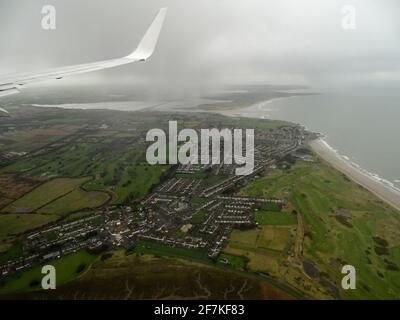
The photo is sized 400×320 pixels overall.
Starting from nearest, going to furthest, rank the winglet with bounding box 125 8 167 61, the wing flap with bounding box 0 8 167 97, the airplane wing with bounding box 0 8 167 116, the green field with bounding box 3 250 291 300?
1. the airplane wing with bounding box 0 8 167 116
2. the wing flap with bounding box 0 8 167 97
3. the winglet with bounding box 125 8 167 61
4. the green field with bounding box 3 250 291 300

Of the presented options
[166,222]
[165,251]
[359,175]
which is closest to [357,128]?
[359,175]

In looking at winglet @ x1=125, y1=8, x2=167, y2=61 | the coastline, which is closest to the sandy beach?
the coastline

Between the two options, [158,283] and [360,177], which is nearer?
[158,283]

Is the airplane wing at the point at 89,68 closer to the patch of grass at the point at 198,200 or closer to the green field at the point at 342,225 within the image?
the green field at the point at 342,225

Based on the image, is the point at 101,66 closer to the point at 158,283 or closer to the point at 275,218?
the point at 158,283

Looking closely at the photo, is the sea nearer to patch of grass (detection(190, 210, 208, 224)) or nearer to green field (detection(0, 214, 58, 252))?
patch of grass (detection(190, 210, 208, 224))
